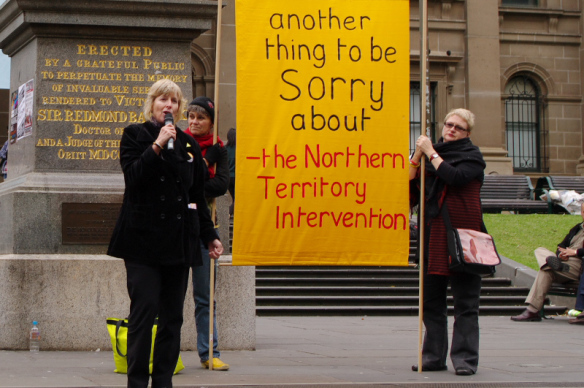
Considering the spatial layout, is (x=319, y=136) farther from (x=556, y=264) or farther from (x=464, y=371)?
(x=556, y=264)

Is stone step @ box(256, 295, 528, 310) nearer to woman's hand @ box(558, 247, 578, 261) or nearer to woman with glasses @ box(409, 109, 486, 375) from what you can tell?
woman's hand @ box(558, 247, 578, 261)

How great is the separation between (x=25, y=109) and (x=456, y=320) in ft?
13.3

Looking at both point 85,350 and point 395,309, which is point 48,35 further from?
point 395,309

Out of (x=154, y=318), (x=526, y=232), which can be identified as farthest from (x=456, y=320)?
(x=526, y=232)

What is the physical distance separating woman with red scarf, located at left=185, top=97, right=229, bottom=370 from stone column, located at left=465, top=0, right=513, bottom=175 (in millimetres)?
21545

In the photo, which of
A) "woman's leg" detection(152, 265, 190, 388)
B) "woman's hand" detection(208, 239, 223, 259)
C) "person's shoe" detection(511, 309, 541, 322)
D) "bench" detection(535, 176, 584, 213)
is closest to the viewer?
"woman's leg" detection(152, 265, 190, 388)

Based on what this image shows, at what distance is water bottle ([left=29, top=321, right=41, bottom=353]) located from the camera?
823 cm

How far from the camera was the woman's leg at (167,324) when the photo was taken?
19.5ft

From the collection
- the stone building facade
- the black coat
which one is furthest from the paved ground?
the stone building facade

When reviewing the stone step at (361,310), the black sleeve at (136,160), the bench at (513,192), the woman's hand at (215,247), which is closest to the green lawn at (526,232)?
the stone step at (361,310)

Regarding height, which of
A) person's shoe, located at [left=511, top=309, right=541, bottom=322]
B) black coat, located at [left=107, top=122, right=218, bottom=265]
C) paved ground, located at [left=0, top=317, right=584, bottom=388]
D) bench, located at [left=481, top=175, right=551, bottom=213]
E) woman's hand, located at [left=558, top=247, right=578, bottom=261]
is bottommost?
paved ground, located at [left=0, top=317, right=584, bottom=388]

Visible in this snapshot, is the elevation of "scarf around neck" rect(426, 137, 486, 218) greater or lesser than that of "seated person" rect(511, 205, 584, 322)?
greater

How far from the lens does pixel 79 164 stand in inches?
339

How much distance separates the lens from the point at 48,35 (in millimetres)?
8641
